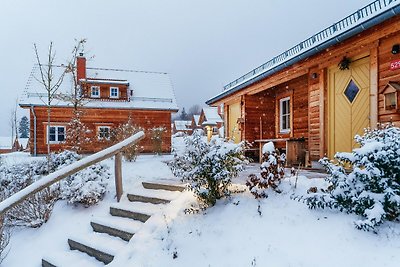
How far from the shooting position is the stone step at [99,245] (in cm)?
411

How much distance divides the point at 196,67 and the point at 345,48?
4012 inches

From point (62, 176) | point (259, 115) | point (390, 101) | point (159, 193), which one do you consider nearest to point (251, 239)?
point (159, 193)

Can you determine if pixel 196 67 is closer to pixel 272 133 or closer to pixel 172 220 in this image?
pixel 272 133

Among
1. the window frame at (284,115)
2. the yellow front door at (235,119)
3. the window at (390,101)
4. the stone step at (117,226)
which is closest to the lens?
the stone step at (117,226)

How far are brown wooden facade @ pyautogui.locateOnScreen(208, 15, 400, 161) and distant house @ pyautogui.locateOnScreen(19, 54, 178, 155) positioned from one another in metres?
8.24

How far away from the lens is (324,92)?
7.67m

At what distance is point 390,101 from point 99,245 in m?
5.72

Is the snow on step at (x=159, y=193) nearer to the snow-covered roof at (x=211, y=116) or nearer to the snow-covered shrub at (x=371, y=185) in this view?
the snow-covered shrub at (x=371, y=185)

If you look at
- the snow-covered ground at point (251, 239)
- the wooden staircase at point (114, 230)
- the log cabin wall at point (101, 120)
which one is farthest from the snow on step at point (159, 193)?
the log cabin wall at point (101, 120)

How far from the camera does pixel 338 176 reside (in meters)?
3.54

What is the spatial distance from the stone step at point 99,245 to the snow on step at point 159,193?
967 millimetres

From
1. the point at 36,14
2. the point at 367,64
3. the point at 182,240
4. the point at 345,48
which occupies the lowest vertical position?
the point at 182,240

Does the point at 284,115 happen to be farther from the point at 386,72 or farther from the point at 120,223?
the point at 120,223

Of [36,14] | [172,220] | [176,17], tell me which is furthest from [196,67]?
[172,220]
